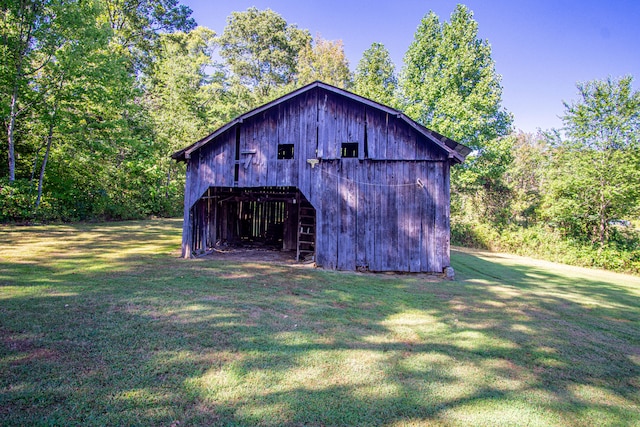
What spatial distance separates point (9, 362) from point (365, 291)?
22.7 ft

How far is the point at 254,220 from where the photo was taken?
1950 cm

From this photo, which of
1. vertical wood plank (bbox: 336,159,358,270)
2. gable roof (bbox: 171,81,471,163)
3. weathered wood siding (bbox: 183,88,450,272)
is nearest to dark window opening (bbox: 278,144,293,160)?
weathered wood siding (bbox: 183,88,450,272)

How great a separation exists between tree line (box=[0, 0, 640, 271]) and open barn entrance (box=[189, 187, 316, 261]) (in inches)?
453

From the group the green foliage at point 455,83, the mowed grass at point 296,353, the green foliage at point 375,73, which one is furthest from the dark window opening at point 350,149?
the green foliage at point 375,73

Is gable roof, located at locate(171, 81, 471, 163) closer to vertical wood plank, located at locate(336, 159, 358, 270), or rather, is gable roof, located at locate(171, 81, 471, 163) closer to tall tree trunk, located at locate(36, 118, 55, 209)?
vertical wood plank, located at locate(336, 159, 358, 270)

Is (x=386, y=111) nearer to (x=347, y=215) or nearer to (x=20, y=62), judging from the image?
(x=347, y=215)

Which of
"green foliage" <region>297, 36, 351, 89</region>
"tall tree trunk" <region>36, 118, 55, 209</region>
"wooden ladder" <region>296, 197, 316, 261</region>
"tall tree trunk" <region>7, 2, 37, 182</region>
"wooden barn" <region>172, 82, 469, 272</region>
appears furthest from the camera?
"green foliage" <region>297, 36, 351, 89</region>

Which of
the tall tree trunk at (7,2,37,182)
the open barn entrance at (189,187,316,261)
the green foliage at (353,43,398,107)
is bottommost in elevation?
the open barn entrance at (189,187,316,261)

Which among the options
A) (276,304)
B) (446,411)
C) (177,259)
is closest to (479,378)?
(446,411)

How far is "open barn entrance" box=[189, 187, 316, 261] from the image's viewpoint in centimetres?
1381

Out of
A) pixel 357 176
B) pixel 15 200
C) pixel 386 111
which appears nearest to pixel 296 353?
pixel 357 176

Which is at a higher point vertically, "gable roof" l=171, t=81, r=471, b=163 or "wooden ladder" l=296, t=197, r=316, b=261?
"gable roof" l=171, t=81, r=471, b=163

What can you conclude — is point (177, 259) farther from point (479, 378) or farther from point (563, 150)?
point (563, 150)

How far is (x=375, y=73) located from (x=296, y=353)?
3267cm
